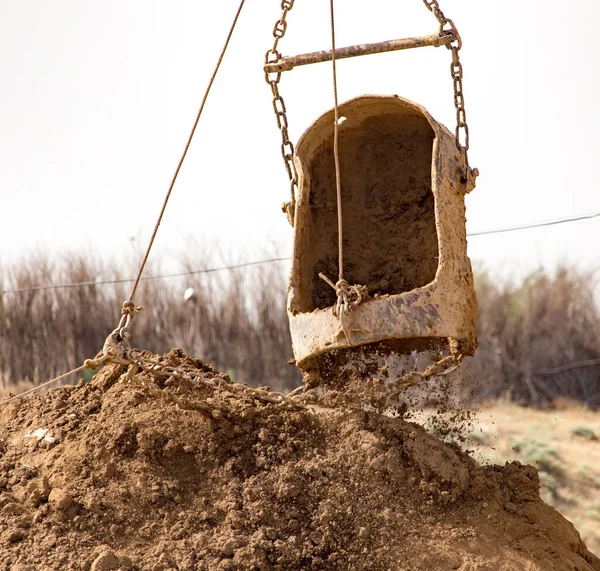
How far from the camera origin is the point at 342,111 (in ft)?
14.1

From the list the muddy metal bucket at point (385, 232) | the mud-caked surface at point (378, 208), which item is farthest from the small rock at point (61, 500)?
the mud-caked surface at point (378, 208)

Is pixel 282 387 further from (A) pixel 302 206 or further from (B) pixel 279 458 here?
(B) pixel 279 458

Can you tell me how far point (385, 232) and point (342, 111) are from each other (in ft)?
2.20

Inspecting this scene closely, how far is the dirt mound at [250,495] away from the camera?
2.97 metres

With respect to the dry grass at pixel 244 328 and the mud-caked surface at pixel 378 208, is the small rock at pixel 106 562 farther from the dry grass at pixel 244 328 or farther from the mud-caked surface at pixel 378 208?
the dry grass at pixel 244 328

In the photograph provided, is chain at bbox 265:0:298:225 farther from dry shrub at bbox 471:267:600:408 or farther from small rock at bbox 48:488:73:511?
dry shrub at bbox 471:267:600:408

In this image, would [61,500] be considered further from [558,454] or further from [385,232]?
[558,454]

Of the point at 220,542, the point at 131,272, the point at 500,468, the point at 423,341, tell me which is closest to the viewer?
the point at 220,542

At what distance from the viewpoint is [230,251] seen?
10.3 m

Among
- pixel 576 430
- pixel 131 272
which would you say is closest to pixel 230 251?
pixel 131 272

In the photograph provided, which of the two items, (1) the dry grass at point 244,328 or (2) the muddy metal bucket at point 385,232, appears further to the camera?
(1) the dry grass at point 244,328

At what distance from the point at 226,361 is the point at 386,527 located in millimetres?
8160

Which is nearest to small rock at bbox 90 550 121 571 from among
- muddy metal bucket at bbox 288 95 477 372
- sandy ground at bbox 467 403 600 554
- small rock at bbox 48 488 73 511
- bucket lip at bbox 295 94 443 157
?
small rock at bbox 48 488 73 511

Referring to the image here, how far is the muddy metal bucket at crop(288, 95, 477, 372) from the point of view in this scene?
3525 mm
